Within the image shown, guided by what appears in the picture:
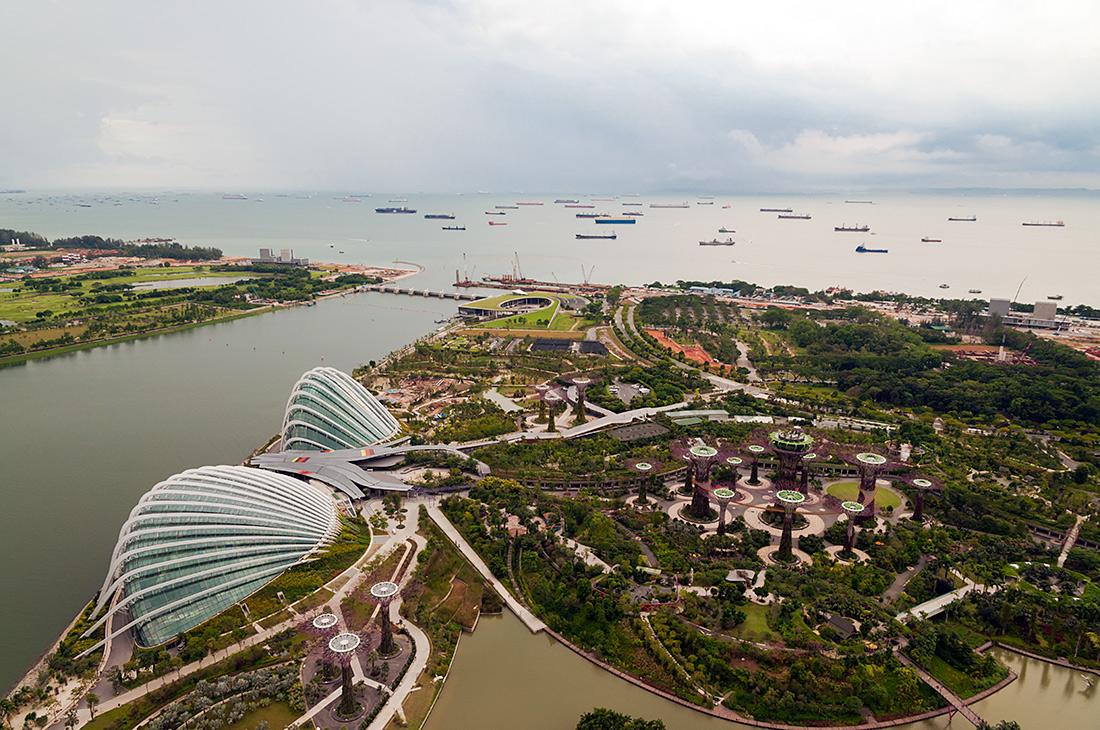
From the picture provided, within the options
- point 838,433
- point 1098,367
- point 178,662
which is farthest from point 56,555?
point 1098,367

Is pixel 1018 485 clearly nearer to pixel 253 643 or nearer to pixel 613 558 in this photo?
pixel 613 558

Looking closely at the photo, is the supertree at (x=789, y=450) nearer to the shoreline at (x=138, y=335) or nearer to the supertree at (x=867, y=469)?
the supertree at (x=867, y=469)

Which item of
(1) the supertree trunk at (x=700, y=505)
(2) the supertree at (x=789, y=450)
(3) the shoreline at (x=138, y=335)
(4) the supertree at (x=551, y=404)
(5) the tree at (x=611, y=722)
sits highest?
(3) the shoreline at (x=138, y=335)

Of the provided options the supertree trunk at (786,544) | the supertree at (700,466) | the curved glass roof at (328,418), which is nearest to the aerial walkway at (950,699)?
the supertree trunk at (786,544)

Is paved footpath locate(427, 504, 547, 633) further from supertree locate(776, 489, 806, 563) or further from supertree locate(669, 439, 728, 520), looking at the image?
supertree locate(776, 489, 806, 563)

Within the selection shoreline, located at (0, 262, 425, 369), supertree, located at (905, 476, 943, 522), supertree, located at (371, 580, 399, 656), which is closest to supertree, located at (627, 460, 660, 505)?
supertree, located at (905, 476, 943, 522)

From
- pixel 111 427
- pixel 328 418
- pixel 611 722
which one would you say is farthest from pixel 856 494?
pixel 111 427
